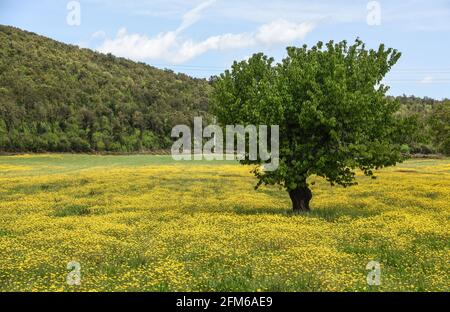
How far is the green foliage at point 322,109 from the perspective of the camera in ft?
90.7

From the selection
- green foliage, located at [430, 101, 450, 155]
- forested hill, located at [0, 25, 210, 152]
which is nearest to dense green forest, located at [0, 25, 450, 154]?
forested hill, located at [0, 25, 210, 152]

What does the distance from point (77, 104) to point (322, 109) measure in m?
125

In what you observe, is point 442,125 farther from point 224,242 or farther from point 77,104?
point 77,104

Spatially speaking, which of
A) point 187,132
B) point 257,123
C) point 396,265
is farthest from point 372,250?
point 187,132

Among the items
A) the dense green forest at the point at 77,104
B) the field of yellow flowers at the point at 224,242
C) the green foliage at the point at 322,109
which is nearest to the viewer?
the field of yellow flowers at the point at 224,242

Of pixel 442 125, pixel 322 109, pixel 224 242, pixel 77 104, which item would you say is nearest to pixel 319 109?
pixel 322 109

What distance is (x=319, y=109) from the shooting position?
92.3 ft

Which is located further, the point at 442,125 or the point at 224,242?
the point at 442,125

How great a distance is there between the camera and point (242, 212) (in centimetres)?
3052

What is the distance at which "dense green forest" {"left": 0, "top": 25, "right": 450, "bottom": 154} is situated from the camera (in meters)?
126

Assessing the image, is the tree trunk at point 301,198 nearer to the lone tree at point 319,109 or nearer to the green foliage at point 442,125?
the lone tree at point 319,109

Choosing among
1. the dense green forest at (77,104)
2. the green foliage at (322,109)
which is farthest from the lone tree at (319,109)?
the dense green forest at (77,104)

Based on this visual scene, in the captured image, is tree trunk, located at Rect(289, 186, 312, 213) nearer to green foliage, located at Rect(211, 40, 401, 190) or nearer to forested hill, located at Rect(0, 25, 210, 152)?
green foliage, located at Rect(211, 40, 401, 190)

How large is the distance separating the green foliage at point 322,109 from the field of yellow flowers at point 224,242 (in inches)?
123
